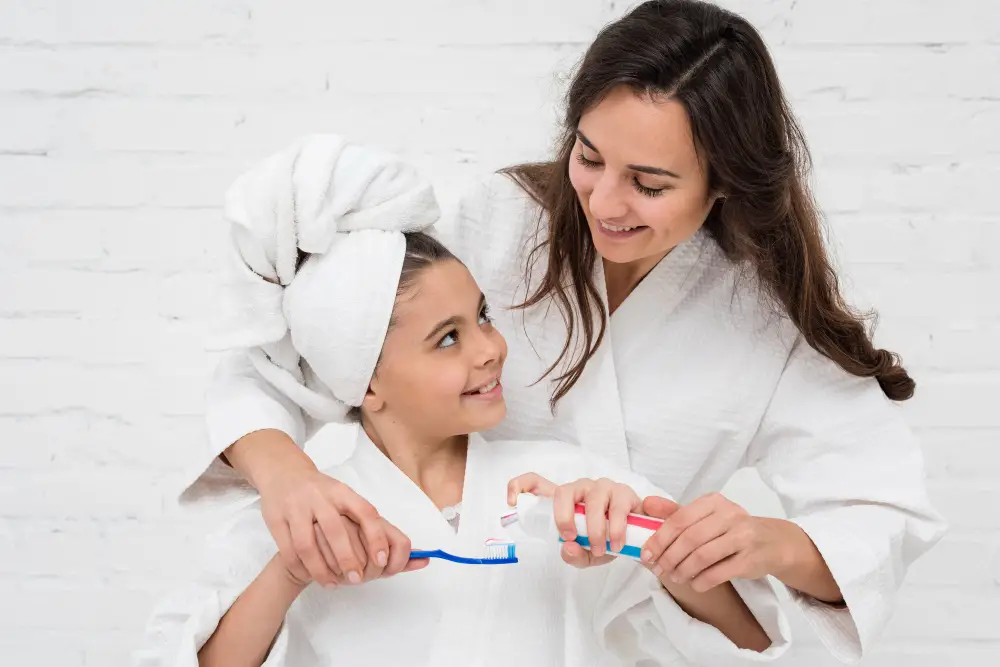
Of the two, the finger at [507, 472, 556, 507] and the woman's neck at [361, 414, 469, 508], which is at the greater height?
the finger at [507, 472, 556, 507]

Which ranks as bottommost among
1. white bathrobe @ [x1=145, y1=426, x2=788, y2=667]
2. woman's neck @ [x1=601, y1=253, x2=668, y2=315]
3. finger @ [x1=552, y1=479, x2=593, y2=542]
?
white bathrobe @ [x1=145, y1=426, x2=788, y2=667]

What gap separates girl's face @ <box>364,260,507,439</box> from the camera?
1329 mm

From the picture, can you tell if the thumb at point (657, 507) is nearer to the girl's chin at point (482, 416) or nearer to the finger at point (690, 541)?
the finger at point (690, 541)

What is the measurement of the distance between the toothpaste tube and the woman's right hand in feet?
0.42

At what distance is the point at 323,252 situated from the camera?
1348 millimetres

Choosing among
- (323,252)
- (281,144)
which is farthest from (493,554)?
(281,144)

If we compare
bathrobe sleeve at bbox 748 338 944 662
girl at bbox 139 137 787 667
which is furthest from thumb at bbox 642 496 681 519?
bathrobe sleeve at bbox 748 338 944 662

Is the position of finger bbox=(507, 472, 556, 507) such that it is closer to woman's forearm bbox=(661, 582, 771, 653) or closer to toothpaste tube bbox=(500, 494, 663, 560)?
toothpaste tube bbox=(500, 494, 663, 560)

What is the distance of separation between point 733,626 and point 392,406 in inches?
19.8

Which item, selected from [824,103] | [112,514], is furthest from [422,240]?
[112,514]

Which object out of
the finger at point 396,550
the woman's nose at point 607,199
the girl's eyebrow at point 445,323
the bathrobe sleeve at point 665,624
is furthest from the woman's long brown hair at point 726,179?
the finger at point 396,550

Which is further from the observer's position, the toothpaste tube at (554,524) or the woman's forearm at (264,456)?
the woman's forearm at (264,456)

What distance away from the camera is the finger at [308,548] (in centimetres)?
116

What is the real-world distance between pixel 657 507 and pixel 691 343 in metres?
0.42
